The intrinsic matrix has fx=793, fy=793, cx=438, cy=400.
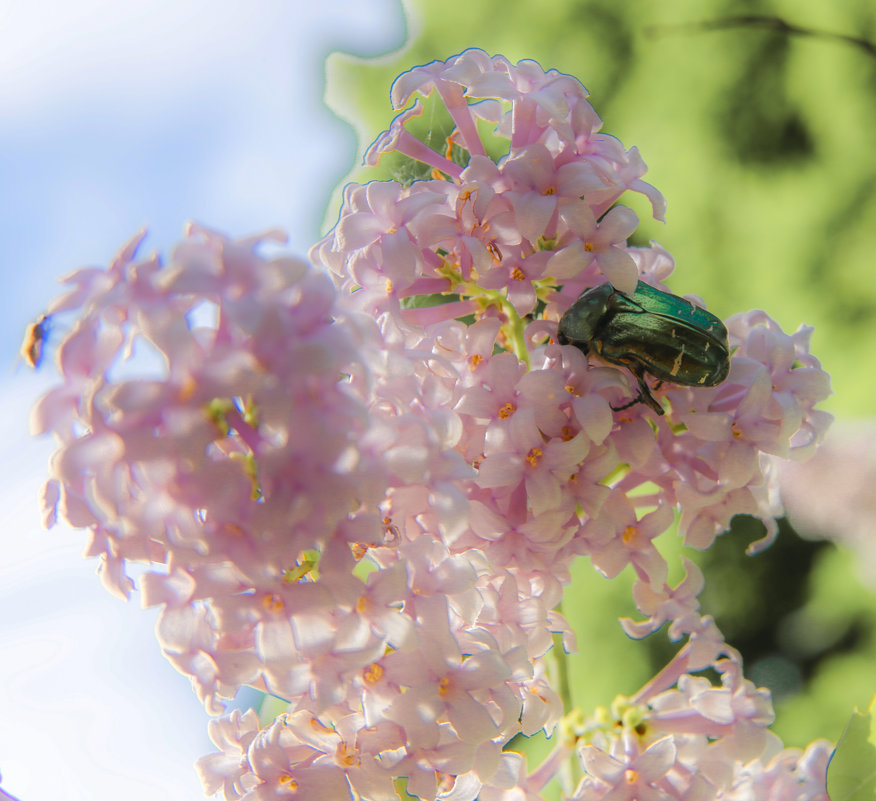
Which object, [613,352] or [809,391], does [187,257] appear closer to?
[613,352]

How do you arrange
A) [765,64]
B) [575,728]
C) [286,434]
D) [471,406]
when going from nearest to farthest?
[286,434], [471,406], [575,728], [765,64]

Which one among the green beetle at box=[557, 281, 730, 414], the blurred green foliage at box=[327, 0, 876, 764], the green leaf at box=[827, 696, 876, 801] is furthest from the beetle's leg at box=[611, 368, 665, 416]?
the blurred green foliage at box=[327, 0, 876, 764]

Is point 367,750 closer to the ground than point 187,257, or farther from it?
closer to the ground

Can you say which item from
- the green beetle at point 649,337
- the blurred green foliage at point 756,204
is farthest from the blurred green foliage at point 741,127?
the green beetle at point 649,337

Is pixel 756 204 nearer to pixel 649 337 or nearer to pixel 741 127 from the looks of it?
pixel 741 127

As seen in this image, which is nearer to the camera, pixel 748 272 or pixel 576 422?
pixel 576 422

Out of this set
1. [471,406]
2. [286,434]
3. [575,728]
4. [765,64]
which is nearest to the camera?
[286,434]

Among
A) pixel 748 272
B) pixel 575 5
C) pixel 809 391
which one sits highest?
pixel 575 5

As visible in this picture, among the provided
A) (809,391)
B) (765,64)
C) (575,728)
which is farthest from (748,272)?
(575,728)
